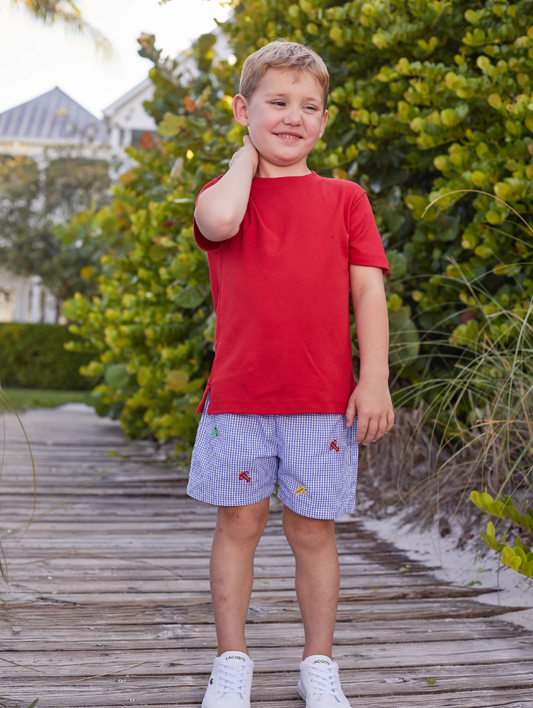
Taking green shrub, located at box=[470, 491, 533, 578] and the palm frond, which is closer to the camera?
green shrub, located at box=[470, 491, 533, 578]

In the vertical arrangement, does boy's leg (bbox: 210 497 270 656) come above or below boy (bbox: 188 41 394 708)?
below

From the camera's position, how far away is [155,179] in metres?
4.46

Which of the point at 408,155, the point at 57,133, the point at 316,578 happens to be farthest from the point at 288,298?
the point at 57,133

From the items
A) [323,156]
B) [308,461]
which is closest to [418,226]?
[323,156]

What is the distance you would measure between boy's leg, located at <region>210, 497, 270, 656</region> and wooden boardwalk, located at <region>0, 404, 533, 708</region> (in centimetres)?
14

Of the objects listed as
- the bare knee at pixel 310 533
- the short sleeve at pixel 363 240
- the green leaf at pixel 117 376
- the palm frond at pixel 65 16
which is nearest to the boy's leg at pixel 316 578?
the bare knee at pixel 310 533

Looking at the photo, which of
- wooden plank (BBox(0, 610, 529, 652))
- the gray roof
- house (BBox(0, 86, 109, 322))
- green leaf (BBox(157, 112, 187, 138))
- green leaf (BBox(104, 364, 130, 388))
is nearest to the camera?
wooden plank (BBox(0, 610, 529, 652))

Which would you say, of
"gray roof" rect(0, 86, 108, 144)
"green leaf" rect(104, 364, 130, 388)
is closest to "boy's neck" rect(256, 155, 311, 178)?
"green leaf" rect(104, 364, 130, 388)

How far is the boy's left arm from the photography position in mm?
1373

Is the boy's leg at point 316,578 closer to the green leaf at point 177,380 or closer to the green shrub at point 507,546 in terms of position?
the green shrub at point 507,546

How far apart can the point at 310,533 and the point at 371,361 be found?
0.39 m

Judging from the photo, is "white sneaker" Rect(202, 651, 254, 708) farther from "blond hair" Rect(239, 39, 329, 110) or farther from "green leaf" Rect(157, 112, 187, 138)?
"green leaf" Rect(157, 112, 187, 138)

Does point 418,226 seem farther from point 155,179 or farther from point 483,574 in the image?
point 155,179

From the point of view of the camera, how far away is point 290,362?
4.48ft
